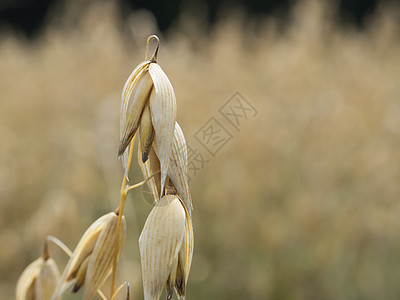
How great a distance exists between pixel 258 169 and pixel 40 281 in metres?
0.93

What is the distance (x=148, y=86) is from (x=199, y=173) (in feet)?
3.60

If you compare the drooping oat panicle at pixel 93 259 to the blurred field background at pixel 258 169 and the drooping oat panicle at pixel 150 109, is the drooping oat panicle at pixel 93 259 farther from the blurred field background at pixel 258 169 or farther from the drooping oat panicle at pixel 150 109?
the blurred field background at pixel 258 169

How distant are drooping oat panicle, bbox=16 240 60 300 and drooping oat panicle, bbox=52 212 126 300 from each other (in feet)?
0.15

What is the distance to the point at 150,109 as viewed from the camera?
285 mm

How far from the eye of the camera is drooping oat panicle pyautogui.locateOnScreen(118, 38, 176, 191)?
272 millimetres

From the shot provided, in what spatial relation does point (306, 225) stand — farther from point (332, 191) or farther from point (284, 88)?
point (284, 88)

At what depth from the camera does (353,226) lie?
1.10 meters

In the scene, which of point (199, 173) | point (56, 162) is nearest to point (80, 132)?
point (56, 162)

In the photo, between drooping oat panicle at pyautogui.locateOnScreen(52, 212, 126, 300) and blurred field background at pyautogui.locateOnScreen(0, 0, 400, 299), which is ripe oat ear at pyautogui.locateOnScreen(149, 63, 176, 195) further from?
blurred field background at pyautogui.locateOnScreen(0, 0, 400, 299)

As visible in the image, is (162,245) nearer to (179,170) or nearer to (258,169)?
(179,170)

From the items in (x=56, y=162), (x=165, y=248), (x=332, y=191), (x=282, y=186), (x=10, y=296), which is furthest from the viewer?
(x=56, y=162)

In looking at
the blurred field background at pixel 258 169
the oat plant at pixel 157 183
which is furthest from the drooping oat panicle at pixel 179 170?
the blurred field background at pixel 258 169

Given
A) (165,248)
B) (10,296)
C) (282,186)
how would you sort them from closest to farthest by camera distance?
(165,248)
(10,296)
(282,186)

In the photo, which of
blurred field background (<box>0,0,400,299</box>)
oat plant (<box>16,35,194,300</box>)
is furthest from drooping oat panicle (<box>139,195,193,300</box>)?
blurred field background (<box>0,0,400,299</box>)
